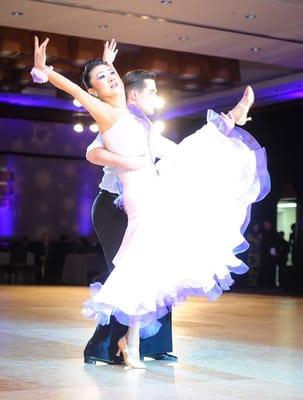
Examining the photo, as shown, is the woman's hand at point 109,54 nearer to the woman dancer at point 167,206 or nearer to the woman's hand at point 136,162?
the woman dancer at point 167,206

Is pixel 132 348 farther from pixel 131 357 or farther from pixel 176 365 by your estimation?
pixel 176 365

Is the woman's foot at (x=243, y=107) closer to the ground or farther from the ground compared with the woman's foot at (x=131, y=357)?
farther from the ground

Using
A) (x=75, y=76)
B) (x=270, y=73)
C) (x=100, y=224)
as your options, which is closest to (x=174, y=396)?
(x=100, y=224)

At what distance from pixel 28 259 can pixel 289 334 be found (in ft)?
37.4

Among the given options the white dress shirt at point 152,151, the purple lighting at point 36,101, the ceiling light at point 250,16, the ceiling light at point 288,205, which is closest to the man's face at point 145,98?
the white dress shirt at point 152,151

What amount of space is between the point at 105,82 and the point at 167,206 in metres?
0.65

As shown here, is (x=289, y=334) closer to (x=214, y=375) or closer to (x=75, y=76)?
(x=214, y=375)

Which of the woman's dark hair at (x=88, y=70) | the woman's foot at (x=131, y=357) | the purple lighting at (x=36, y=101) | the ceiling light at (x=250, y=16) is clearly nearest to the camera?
the woman's foot at (x=131, y=357)

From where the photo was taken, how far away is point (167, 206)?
3789mm

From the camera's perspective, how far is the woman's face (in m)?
3.85

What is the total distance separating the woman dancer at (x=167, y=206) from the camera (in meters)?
3.65

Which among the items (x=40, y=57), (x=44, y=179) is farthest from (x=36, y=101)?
(x=40, y=57)


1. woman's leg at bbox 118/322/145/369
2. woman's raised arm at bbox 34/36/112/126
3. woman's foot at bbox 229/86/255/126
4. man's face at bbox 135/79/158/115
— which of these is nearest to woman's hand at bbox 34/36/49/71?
woman's raised arm at bbox 34/36/112/126

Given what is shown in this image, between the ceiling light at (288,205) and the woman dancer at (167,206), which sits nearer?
the woman dancer at (167,206)
